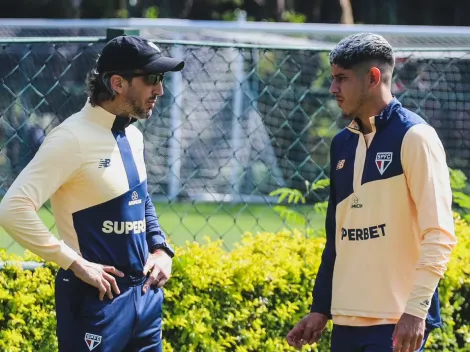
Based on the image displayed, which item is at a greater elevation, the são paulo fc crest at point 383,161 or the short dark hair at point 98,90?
the short dark hair at point 98,90

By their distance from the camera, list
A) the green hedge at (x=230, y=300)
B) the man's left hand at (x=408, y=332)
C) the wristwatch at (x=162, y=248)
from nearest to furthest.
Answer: the man's left hand at (x=408, y=332) < the wristwatch at (x=162, y=248) < the green hedge at (x=230, y=300)

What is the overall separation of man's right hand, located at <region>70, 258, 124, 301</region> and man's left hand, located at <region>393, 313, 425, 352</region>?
3.64ft

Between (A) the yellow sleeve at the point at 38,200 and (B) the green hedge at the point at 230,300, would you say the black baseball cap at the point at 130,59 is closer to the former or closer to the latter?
(A) the yellow sleeve at the point at 38,200

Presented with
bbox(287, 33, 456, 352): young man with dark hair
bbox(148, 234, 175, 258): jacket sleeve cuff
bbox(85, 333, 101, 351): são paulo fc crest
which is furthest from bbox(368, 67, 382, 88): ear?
bbox(85, 333, 101, 351): são paulo fc crest

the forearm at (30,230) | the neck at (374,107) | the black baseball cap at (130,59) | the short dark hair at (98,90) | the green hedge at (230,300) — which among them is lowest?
the green hedge at (230,300)

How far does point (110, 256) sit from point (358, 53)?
126 cm

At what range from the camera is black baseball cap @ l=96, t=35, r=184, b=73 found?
13.5 ft

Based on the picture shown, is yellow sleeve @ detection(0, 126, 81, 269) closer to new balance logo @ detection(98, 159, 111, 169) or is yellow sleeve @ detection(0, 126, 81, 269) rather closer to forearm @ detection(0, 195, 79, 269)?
forearm @ detection(0, 195, 79, 269)

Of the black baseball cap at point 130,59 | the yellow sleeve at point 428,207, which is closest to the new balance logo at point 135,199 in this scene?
the black baseball cap at point 130,59

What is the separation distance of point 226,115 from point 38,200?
8.46m

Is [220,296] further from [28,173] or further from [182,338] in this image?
[28,173]

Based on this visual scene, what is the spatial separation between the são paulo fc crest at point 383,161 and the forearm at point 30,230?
121cm

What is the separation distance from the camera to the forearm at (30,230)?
3814 millimetres

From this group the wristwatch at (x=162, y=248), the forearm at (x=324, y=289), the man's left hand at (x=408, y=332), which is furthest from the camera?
the wristwatch at (x=162, y=248)
